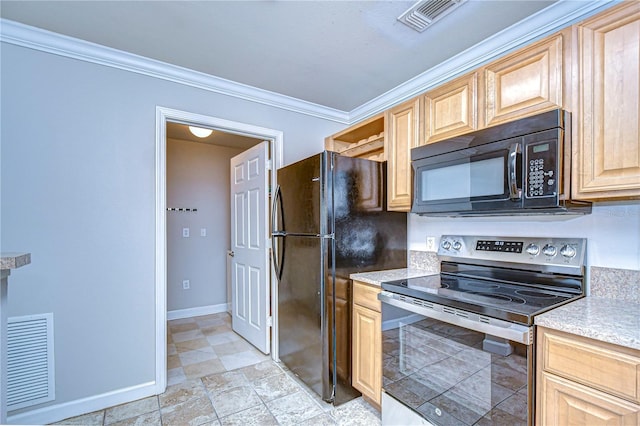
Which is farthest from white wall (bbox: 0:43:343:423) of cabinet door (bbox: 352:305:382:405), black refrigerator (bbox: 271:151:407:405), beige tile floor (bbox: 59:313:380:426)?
cabinet door (bbox: 352:305:382:405)

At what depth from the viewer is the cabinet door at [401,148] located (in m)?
2.05

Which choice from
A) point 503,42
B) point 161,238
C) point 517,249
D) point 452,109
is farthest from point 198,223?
point 503,42

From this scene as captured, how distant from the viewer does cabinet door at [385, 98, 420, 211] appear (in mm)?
2051

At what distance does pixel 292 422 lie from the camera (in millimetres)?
1874

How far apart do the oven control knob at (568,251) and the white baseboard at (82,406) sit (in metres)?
2.71

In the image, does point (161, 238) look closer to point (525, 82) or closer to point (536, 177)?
point (536, 177)

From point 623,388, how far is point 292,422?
5.35ft

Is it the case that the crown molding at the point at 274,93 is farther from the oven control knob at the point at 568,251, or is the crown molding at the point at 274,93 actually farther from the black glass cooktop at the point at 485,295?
the black glass cooktop at the point at 485,295

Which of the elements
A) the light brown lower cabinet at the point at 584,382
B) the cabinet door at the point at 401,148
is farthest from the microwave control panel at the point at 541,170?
the cabinet door at the point at 401,148

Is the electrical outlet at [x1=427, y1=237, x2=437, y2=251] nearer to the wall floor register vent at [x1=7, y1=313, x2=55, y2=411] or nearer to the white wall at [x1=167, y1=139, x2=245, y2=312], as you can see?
the wall floor register vent at [x1=7, y1=313, x2=55, y2=411]

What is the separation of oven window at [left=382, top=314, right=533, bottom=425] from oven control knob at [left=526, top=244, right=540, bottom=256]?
67cm

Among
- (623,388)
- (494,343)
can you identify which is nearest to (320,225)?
(494,343)

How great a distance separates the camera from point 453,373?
1438 mm

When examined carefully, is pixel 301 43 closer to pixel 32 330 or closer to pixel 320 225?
→ pixel 320 225
